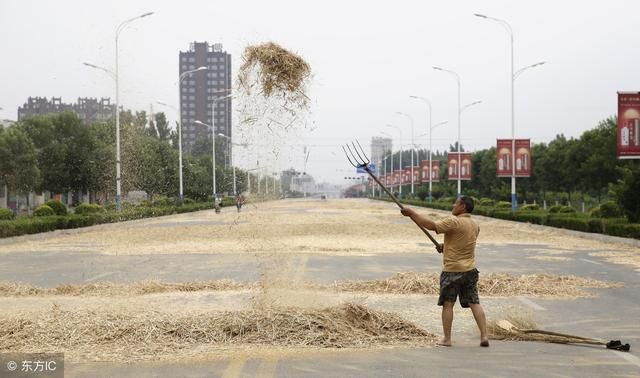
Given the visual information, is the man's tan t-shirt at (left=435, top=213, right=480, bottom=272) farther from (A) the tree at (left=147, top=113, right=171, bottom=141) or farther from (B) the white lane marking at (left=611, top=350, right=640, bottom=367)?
(A) the tree at (left=147, top=113, right=171, bottom=141)

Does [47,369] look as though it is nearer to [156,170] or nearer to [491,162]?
[156,170]

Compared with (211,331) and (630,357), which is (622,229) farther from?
(211,331)

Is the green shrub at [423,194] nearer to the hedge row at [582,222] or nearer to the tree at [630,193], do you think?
the hedge row at [582,222]

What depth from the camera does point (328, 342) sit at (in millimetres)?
7684

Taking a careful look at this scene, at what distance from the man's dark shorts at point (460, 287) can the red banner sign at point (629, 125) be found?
2086 cm

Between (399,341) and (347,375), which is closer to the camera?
(347,375)

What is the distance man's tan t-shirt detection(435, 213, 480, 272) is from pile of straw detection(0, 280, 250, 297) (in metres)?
5.57

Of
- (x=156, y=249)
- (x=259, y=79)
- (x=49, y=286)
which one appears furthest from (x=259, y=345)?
(x=156, y=249)

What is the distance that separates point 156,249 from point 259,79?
13.8 meters

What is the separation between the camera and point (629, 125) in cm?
2653

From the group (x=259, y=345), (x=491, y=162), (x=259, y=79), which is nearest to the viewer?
(x=259, y=345)

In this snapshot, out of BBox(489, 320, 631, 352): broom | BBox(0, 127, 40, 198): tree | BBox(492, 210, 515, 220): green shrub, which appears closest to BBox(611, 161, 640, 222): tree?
BBox(492, 210, 515, 220): green shrub

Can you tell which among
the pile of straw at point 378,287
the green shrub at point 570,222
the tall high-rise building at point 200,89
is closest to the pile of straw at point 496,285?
the pile of straw at point 378,287

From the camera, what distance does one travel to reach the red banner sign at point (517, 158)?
43.7 m
